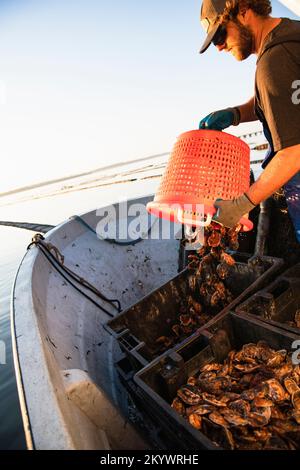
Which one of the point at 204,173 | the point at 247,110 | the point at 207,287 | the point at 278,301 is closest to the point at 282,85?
the point at 204,173

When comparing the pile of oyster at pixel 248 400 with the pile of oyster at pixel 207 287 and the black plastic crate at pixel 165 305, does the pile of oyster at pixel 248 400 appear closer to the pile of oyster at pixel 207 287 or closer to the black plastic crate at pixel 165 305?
the black plastic crate at pixel 165 305

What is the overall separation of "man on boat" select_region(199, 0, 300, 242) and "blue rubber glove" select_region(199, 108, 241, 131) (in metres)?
0.60

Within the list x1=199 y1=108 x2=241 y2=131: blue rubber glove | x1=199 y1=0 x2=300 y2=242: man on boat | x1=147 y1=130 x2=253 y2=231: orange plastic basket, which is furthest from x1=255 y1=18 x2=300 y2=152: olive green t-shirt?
x1=199 y1=108 x2=241 y2=131: blue rubber glove

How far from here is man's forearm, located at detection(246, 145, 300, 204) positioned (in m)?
1.44

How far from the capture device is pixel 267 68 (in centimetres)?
141

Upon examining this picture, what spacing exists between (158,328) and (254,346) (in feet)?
3.96

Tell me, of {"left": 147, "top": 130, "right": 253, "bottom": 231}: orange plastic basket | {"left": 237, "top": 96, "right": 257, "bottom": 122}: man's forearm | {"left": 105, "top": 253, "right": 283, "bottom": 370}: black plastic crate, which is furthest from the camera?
{"left": 237, "top": 96, "right": 257, "bottom": 122}: man's forearm

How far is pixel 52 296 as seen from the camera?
274 centimetres

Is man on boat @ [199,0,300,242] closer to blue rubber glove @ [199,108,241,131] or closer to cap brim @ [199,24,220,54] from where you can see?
cap brim @ [199,24,220,54]

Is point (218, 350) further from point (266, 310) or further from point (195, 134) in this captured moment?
point (195, 134)

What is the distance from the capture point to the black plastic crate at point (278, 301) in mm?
2006

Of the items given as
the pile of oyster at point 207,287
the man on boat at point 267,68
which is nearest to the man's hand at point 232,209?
the man on boat at point 267,68

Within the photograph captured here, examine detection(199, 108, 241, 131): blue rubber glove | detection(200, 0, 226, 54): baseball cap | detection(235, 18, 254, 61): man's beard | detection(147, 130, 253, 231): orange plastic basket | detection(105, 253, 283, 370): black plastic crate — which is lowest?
detection(105, 253, 283, 370): black plastic crate
